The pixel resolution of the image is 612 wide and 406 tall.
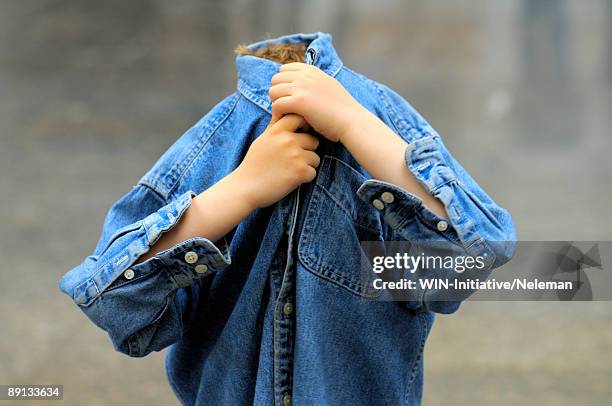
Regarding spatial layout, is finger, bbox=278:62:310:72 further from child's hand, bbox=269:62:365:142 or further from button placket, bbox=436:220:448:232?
button placket, bbox=436:220:448:232

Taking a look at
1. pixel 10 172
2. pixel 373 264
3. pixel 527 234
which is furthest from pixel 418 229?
pixel 10 172

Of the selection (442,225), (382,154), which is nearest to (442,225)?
(442,225)

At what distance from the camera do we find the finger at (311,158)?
1.36 meters

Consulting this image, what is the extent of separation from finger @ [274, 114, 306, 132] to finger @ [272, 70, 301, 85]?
5 centimetres

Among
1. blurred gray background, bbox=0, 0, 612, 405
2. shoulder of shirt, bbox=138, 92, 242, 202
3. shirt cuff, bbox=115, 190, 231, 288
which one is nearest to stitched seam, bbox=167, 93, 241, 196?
shoulder of shirt, bbox=138, 92, 242, 202

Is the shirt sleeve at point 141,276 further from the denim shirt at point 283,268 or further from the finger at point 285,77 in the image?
the finger at point 285,77

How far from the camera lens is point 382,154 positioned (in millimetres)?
1346

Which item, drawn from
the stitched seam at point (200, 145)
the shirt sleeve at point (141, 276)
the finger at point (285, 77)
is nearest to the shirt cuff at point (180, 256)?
the shirt sleeve at point (141, 276)

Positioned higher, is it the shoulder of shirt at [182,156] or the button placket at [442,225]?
the shoulder of shirt at [182,156]

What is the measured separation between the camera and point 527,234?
4.01m

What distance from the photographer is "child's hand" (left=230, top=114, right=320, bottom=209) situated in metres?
1.35

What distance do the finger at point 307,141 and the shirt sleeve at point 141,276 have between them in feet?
0.60

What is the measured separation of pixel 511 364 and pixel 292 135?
2155mm

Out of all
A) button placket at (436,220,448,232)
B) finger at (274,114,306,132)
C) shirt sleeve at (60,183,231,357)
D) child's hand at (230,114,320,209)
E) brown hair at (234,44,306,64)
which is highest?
brown hair at (234,44,306,64)
